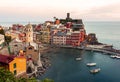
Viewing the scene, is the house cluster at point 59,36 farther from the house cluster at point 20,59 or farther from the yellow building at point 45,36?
the house cluster at point 20,59

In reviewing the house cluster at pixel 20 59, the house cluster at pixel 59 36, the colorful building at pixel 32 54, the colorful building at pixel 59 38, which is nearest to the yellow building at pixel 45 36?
the house cluster at pixel 59 36

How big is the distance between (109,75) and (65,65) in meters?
12.8

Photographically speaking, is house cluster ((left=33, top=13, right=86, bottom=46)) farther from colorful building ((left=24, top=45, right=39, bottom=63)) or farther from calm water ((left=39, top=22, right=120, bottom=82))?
colorful building ((left=24, top=45, right=39, bottom=63))

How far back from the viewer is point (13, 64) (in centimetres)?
3744

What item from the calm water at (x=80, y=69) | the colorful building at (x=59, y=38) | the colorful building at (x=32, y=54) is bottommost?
the calm water at (x=80, y=69)

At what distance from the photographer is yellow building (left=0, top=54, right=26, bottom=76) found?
3602 centimetres

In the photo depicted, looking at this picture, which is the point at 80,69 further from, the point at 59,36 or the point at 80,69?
the point at 59,36

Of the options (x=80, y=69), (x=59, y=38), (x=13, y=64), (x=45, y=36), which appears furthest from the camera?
(x=45, y=36)

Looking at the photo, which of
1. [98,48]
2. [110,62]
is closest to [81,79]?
[110,62]

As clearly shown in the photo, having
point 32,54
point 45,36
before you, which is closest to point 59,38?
point 45,36

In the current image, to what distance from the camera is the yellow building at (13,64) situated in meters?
36.0

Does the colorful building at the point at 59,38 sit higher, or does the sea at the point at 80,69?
the colorful building at the point at 59,38

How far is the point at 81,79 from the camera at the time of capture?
4866 cm

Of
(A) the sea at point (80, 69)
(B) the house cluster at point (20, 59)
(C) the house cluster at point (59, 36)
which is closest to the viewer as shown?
(B) the house cluster at point (20, 59)
